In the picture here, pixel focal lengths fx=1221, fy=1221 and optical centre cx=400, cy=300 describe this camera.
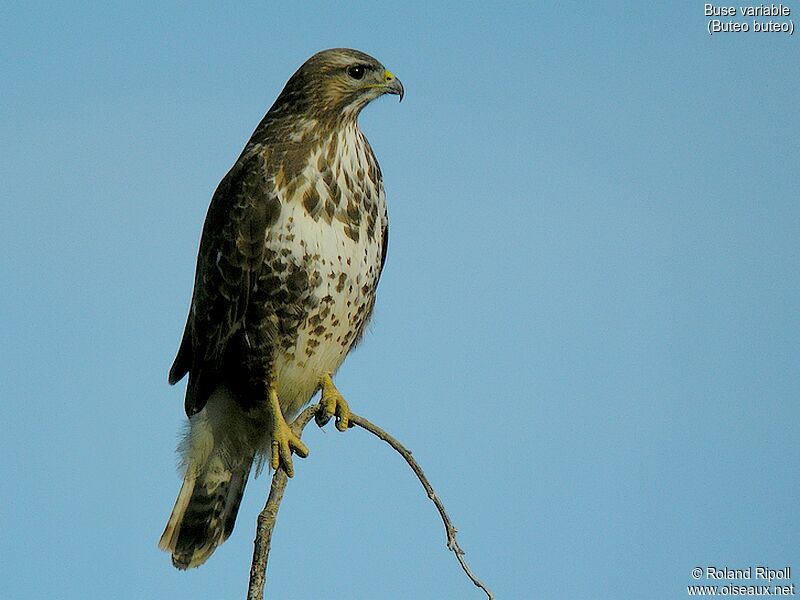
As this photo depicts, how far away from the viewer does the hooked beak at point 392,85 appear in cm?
577

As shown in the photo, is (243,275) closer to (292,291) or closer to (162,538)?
(292,291)


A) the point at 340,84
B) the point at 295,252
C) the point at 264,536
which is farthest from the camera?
the point at 340,84

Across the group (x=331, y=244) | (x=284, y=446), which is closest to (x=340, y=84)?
(x=331, y=244)

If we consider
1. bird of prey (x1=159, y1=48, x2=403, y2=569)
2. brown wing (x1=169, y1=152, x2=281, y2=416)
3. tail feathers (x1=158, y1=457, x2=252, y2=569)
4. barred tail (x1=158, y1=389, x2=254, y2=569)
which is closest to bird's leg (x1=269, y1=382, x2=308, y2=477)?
bird of prey (x1=159, y1=48, x2=403, y2=569)

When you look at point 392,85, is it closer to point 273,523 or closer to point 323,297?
point 323,297

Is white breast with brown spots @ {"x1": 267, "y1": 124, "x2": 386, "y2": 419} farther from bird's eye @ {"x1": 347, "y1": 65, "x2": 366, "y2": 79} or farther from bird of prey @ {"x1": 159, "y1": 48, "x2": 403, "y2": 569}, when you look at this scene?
bird's eye @ {"x1": 347, "y1": 65, "x2": 366, "y2": 79}

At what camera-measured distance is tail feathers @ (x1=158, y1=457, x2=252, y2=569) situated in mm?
6445

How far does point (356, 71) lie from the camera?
577 cm

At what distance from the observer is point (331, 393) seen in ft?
19.5

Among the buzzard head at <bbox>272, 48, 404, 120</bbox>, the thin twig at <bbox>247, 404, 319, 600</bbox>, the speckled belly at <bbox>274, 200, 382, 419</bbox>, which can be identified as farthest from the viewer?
the buzzard head at <bbox>272, 48, 404, 120</bbox>

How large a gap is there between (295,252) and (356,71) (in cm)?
93

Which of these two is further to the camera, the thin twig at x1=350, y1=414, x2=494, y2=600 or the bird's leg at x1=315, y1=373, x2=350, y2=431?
the bird's leg at x1=315, y1=373, x2=350, y2=431

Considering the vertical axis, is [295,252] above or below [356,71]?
below

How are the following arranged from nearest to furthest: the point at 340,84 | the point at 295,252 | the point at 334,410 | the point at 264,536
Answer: the point at 264,536, the point at 295,252, the point at 340,84, the point at 334,410
